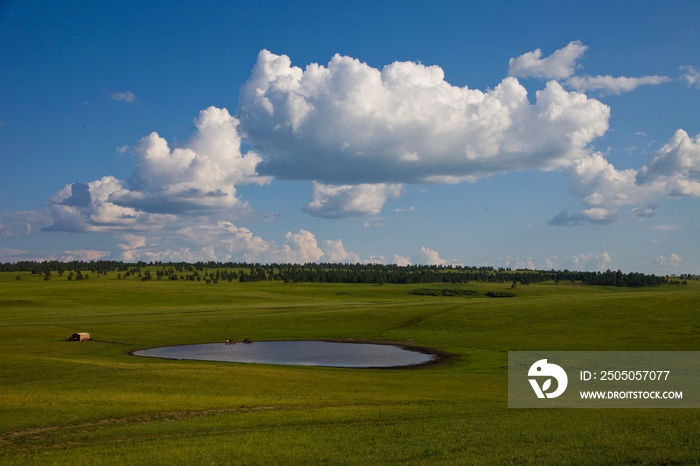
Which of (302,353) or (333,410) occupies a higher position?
(333,410)

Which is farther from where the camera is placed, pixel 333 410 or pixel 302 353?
pixel 302 353

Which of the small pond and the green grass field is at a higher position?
the green grass field

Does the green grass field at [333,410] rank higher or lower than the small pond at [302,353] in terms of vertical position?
higher

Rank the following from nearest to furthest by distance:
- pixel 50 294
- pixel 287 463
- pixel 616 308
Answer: pixel 287 463 → pixel 616 308 → pixel 50 294

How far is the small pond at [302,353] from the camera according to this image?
59.8 m

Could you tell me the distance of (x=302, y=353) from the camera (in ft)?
221

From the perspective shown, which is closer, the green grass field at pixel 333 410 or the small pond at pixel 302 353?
the green grass field at pixel 333 410

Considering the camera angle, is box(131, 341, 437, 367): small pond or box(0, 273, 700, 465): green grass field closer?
box(0, 273, 700, 465): green grass field

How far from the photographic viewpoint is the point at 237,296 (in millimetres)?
155750

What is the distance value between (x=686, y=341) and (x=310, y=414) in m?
→ 57.3

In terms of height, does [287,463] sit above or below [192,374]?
above

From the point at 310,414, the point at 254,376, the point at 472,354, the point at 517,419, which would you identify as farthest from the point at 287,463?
the point at 472,354

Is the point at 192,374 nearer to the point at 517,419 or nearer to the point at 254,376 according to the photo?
the point at 254,376

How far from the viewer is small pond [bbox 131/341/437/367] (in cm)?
5978
